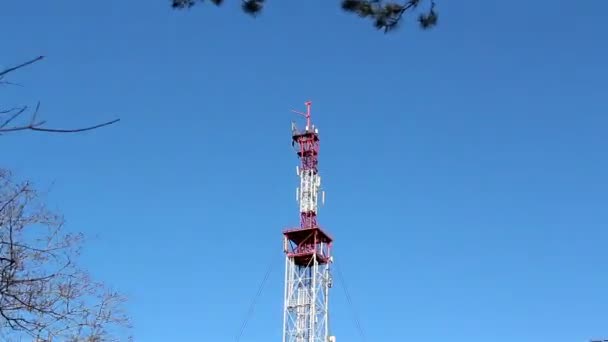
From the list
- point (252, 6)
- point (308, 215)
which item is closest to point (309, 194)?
point (308, 215)

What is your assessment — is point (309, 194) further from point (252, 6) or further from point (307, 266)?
point (252, 6)

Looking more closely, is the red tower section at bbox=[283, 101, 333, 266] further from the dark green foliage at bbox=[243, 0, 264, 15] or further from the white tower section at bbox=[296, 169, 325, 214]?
the dark green foliage at bbox=[243, 0, 264, 15]

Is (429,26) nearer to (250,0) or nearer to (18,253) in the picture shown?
(250,0)

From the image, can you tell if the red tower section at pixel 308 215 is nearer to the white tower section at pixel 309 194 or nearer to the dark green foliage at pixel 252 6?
the white tower section at pixel 309 194

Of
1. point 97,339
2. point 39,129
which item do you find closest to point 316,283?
point 97,339

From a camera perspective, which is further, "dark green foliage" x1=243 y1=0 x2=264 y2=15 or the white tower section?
the white tower section

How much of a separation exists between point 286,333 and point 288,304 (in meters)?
1.23

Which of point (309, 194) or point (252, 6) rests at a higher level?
point (309, 194)

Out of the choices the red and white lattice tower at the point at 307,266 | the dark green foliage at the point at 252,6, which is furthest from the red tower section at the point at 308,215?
the dark green foliage at the point at 252,6

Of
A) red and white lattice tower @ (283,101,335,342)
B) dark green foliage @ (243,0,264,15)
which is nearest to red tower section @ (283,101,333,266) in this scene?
red and white lattice tower @ (283,101,335,342)

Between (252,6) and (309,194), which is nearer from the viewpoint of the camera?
(252,6)

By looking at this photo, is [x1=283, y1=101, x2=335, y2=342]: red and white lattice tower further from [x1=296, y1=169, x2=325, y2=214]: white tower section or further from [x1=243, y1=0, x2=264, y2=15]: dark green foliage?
[x1=243, y1=0, x2=264, y2=15]: dark green foliage

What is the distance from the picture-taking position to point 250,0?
8.38 metres

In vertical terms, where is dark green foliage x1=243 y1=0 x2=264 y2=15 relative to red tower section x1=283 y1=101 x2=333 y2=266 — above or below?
below
